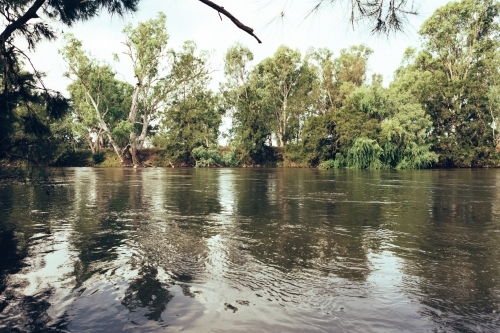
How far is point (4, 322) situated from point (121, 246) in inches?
123

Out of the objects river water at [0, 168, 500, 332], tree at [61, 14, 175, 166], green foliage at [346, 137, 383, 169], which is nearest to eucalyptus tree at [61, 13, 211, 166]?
tree at [61, 14, 175, 166]

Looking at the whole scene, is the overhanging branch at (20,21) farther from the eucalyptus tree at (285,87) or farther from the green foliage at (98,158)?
the eucalyptus tree at (285,87)

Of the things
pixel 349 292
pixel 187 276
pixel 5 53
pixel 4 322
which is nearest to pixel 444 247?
pixel 349 292

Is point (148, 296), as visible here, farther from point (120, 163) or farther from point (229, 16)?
point (120, 163)

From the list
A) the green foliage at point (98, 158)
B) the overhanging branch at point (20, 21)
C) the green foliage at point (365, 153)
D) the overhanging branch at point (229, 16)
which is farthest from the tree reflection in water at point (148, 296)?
the green foliage at point (98, 158)

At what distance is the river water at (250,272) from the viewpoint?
3709mm

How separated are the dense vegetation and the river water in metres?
37.7

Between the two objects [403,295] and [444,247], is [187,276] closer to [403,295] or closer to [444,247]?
[403,295]

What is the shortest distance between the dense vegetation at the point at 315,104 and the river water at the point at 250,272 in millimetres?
37720

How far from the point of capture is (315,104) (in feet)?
215

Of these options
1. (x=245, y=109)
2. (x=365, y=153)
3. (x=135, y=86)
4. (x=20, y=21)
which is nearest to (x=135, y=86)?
(x=135, y=86)

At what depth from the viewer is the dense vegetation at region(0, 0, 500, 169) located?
1842 inches

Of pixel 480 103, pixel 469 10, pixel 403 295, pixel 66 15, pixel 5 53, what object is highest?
pixel 469 10

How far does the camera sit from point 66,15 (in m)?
7.31
